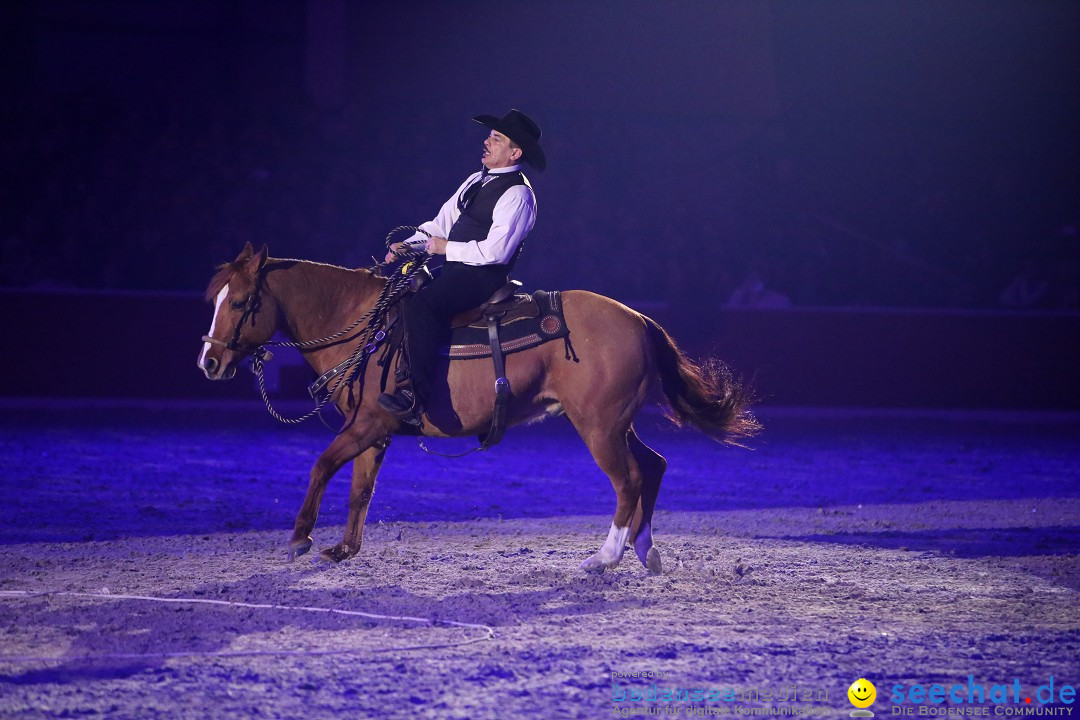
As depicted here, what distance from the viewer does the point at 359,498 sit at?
619cm

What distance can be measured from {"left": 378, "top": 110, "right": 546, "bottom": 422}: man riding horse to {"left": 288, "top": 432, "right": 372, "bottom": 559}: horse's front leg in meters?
0.26

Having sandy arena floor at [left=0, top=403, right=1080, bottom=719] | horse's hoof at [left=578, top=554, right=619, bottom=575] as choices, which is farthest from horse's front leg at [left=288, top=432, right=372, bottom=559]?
horse's hoof at [left=578, top=554, right=619, bottom=575]

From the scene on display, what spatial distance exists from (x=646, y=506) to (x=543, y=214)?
11387mm

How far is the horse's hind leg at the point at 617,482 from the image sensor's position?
6.04 m

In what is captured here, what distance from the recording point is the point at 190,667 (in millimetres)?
4336

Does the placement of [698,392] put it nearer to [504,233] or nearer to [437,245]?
[504,233]

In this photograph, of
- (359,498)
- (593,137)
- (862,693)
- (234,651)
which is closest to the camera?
(862,693)

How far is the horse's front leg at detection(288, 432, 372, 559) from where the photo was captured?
5820mm

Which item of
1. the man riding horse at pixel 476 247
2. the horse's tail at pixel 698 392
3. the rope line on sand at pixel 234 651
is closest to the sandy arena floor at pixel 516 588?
the rope line on sand at pixel 234 651

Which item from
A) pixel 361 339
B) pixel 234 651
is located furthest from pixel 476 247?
pixel 234 651

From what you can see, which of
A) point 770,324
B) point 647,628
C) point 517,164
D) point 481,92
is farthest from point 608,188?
point 647,628

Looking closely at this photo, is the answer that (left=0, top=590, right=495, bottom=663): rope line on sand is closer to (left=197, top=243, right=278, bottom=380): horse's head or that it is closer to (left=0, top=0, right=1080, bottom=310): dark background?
(left=197, top=243, right=278, bottom=380): horse's head

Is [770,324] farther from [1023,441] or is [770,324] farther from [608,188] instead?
[608,188]

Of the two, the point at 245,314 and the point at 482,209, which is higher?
the point at 482,209
